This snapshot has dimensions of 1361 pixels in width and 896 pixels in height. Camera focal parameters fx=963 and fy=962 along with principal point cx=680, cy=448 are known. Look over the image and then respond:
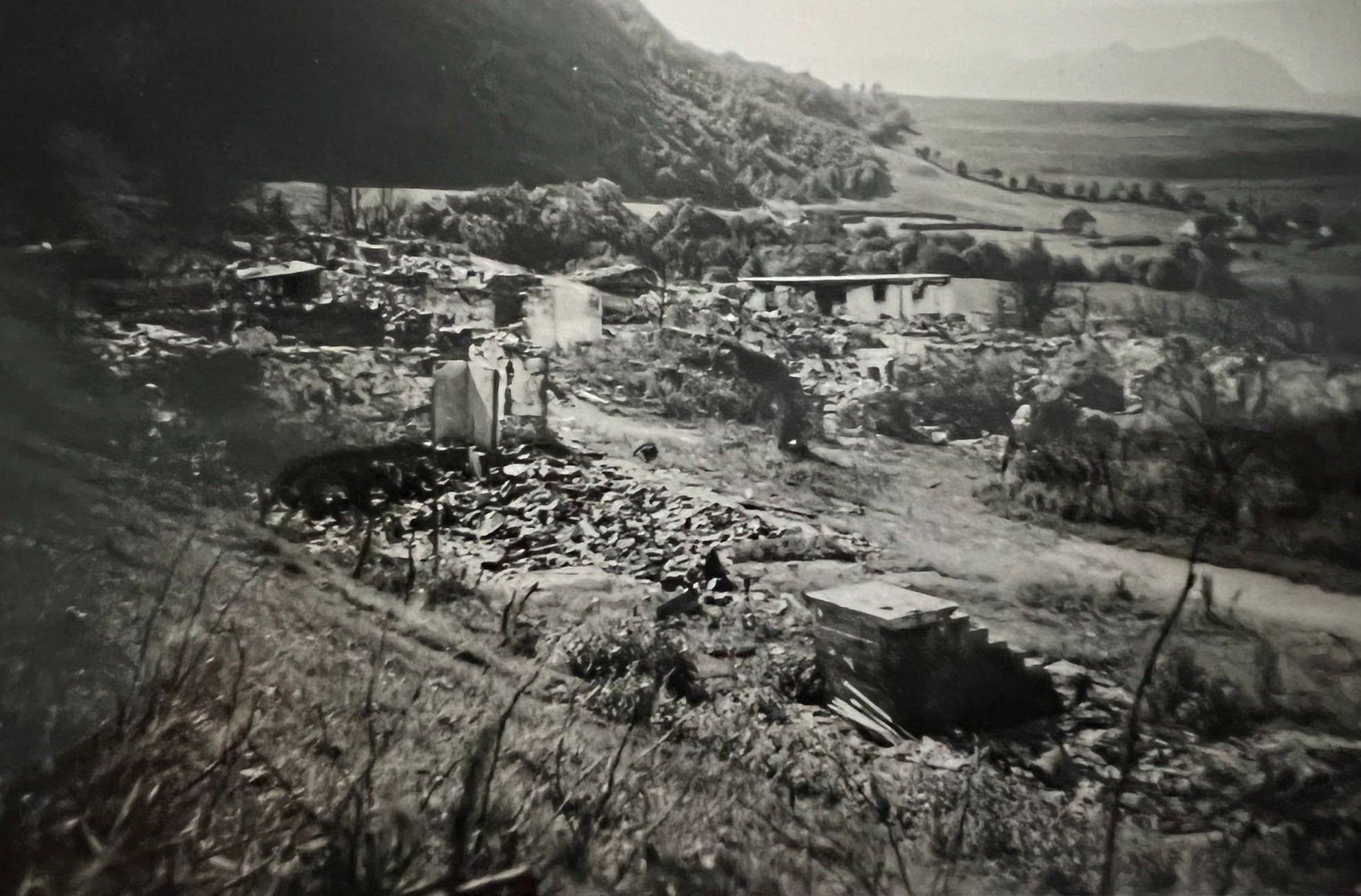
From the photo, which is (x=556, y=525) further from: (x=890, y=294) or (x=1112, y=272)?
(x=1112, y=272)

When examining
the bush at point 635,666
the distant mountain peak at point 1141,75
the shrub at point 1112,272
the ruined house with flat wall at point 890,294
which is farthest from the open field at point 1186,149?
the bush at point 635,666

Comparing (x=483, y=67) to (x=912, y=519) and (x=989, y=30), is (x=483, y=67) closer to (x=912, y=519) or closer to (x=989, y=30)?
(x=989, y=30)

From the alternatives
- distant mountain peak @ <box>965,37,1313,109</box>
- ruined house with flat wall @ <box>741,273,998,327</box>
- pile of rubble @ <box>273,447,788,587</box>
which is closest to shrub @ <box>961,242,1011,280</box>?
ruined house with flat wall @ <box>741,273,998,327</box>

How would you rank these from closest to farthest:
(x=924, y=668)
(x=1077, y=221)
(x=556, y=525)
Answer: (x=924, y=668) → (x=556, y=525) → (x=1077, y=221)

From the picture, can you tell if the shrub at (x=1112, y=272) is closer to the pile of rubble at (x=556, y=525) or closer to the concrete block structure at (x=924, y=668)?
the concrete block structure at (x=924, y=668)

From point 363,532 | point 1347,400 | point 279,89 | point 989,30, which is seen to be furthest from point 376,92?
point 1347,400

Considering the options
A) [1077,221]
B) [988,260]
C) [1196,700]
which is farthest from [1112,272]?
[1196,700]
